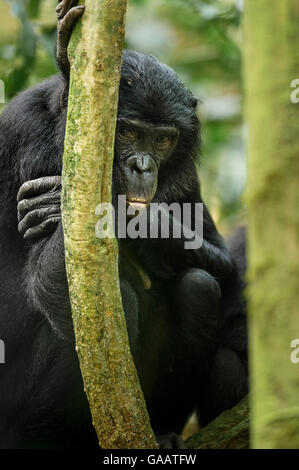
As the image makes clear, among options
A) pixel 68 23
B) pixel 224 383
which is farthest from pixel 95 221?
pixel 224 383

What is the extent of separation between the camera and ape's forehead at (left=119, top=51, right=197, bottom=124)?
4594 millimetres

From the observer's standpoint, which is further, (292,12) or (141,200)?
(141,200)

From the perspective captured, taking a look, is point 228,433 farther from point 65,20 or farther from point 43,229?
point 65,20

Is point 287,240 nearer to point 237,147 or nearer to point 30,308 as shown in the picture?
point 30,308

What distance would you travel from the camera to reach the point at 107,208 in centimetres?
327

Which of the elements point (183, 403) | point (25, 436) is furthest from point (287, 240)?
point (183, 403)

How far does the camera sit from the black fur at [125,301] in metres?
4.54

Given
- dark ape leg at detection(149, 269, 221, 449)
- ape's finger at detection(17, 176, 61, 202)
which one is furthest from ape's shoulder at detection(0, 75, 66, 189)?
dark ape leg at detection(149, 269, 221, 449)

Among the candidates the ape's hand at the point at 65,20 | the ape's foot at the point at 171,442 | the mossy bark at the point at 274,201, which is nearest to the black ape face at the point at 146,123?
the ape's hand at the point at 65,20

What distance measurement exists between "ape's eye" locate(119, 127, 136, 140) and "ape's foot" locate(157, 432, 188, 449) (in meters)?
2.20

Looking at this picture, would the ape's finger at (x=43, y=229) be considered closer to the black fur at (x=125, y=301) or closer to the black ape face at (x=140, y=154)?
the black fur at (x=125, y=301)

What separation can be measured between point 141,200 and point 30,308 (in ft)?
3.62

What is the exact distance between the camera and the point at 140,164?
447 cm

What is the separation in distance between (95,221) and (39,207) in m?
1.17
